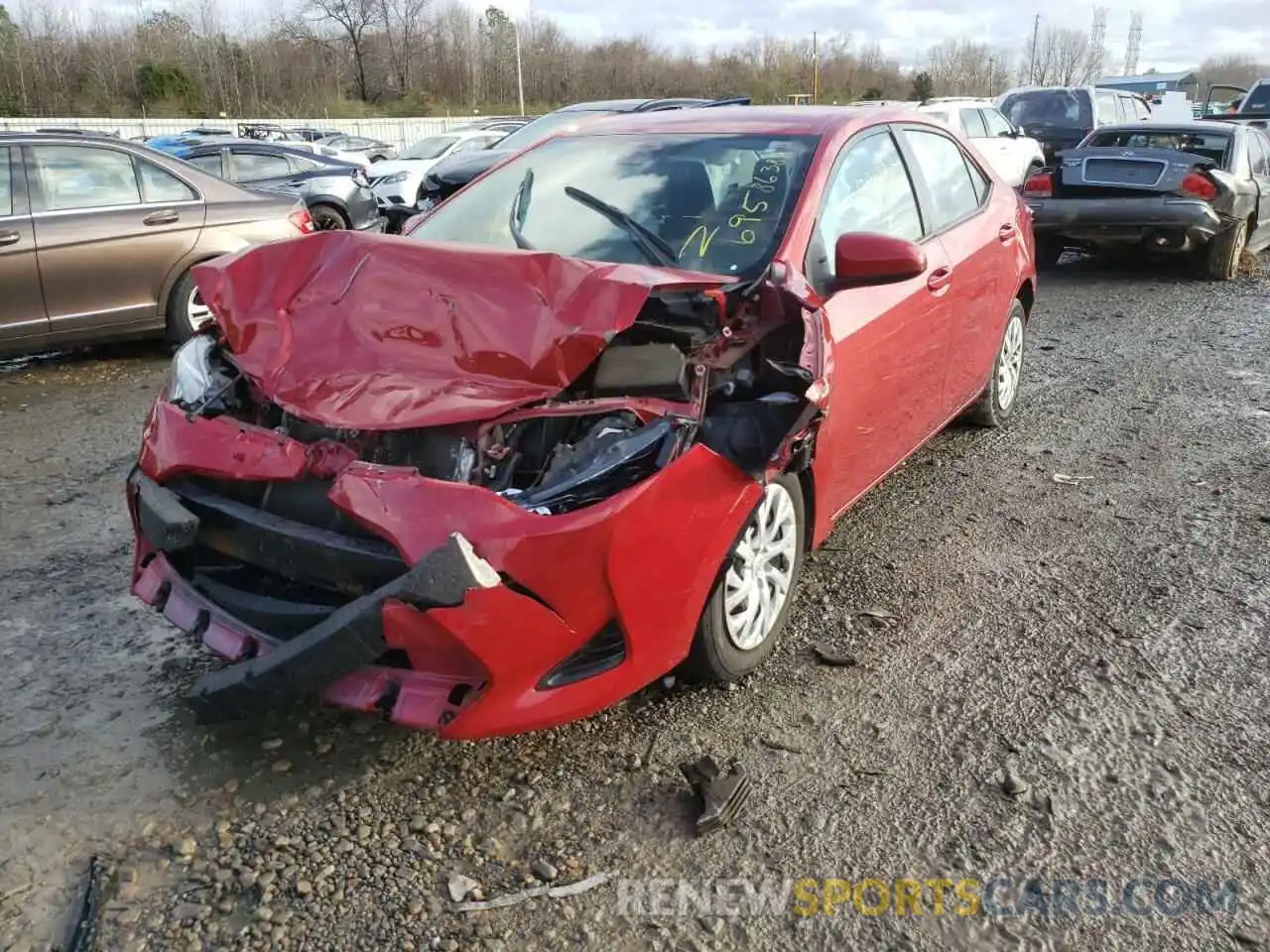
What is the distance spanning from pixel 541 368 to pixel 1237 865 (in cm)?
209

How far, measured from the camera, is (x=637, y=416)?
8.87 ft

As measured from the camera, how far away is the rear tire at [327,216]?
1208 centimetres

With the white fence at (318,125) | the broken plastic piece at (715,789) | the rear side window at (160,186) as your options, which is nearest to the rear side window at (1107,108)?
Answer: the rear side window at (160,186)

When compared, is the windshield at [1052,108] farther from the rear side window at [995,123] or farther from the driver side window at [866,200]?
the driver side window at [866,200]

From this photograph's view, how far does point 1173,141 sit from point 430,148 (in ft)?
37.9

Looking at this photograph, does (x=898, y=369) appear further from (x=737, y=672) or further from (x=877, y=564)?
(x=737, y=672)

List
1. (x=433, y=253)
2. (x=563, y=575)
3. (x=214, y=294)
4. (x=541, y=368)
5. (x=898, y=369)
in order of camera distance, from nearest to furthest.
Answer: (x=563, y=575) → (x=541, y=368) → (x=433, y=253) → (x=214, y=294) → (x=898, y=369)

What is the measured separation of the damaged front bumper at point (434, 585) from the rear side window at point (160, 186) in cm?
508

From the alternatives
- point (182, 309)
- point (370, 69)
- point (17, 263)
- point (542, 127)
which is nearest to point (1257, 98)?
point (542, 127)

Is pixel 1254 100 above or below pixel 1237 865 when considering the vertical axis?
above

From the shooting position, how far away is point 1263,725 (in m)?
2.96

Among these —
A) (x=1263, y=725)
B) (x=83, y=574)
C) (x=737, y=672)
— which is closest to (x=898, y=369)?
(x=737, y=672)

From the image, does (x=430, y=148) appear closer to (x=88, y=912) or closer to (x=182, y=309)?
(x=182, y=309)

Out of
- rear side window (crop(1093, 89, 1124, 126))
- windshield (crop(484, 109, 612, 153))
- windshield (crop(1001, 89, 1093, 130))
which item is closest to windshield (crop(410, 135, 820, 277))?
windshield (crop(484, 109, 612, 153))
